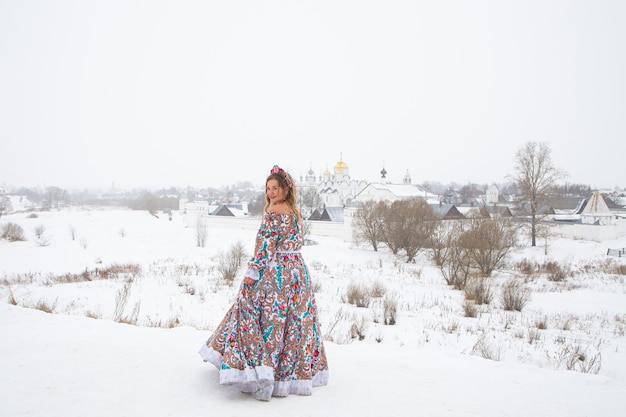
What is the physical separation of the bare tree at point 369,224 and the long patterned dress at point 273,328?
2472 centimetres

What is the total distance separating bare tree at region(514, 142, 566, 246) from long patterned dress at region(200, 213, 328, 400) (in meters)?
32.1

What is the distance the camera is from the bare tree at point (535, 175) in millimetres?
31375

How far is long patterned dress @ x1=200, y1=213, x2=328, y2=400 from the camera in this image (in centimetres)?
337

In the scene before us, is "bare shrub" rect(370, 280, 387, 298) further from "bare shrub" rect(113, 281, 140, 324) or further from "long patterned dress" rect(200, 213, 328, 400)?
"long patterned dress" rect(200, 213, 328, 400)

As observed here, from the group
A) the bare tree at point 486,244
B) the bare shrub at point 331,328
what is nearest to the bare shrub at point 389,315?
the bare shrub at point 331,328

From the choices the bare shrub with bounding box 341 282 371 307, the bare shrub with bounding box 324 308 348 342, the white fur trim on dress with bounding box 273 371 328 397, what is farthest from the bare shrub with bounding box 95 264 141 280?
the white fur trim on dress with bounding box 273 371 328 397

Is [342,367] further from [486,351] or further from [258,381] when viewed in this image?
[486,351]

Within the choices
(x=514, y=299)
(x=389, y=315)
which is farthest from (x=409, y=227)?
(x=389, y=315)

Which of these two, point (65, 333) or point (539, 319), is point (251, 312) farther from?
point (539, 319)

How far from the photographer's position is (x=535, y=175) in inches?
1254

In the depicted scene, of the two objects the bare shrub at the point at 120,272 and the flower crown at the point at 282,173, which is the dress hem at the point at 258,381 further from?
the bare shrub at the point at 120,272

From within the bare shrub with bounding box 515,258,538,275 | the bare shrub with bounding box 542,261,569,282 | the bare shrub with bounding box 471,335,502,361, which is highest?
the bare shrub with bounding box 471,335,502,361

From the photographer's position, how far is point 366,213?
30.1 meters

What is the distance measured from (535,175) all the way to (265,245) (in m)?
33.7
